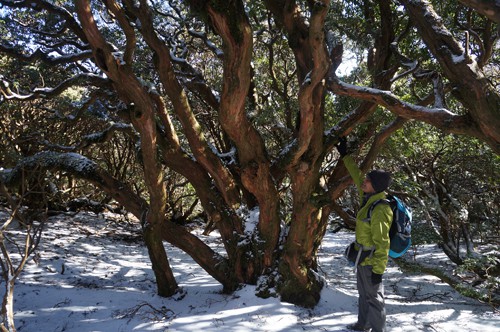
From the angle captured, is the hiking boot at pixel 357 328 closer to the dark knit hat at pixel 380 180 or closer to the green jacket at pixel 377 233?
the green jacket at pixel 377 233

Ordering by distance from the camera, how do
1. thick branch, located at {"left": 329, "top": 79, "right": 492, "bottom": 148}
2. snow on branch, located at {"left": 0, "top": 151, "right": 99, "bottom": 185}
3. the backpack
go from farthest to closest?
snow on branch, located at {"left": 0, "top": 151, "right": 99, "bottom": 185}, the backpack, thick branch, located at {"left": 329, "top": 79, "right": 492, "bottom": 148}

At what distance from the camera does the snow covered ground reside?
3.99m

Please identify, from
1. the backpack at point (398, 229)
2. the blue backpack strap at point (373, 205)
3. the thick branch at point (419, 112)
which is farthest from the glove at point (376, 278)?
the thick branch at point (419, 112)

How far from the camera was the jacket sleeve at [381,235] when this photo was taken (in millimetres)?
3510

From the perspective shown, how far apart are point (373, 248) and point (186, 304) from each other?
2.50 m

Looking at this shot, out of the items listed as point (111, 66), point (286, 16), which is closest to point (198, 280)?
point (111, 66)

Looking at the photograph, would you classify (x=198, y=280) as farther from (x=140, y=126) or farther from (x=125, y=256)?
(x=140, y=126)

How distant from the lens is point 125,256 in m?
7.77

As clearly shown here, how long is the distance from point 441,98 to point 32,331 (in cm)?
477

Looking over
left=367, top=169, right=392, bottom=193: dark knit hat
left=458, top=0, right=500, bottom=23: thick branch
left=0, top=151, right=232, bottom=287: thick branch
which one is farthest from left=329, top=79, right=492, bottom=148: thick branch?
left=0, top=151, right=232, bottom=287: thick branch

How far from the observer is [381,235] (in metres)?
3.51

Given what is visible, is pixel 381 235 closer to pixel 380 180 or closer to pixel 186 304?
pixel 380 180

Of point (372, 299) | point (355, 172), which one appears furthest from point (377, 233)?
point (355, 172)

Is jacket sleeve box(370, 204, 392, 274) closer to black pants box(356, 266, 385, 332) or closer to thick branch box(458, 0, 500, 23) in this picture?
black pants box(356, 266, 385, 332)
